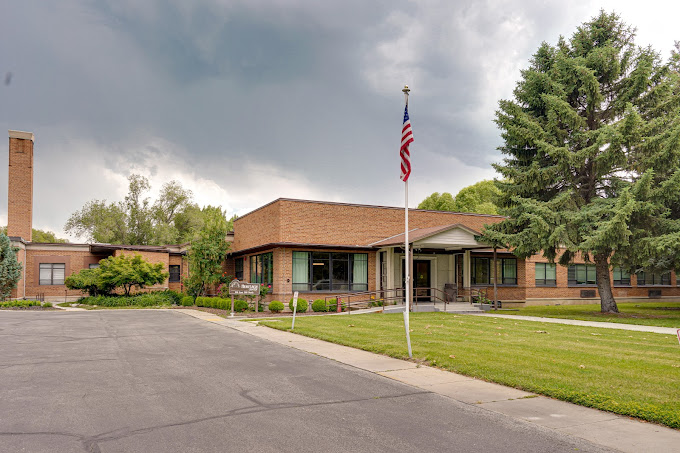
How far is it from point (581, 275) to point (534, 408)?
31.2m

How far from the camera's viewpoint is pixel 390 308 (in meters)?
24.8

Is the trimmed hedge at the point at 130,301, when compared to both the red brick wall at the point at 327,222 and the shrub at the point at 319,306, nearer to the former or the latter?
the red brick wall at the point at 327,222

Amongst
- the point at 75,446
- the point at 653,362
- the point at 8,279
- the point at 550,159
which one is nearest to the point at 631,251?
the point at 550,159

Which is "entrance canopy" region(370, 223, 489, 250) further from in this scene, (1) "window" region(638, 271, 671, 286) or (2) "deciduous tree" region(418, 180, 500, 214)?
(2) "deciduous tree" region(418, 180, 500, 214)

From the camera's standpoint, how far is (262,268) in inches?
1121

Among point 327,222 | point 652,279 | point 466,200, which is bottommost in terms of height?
point 652,279

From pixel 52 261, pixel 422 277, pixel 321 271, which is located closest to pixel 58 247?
pixel 52 261

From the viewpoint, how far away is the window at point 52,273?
123 ft

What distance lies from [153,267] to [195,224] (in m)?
35.6

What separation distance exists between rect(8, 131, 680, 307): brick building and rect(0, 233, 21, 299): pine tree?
2634 mm

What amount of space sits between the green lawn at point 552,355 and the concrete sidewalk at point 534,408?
289 mm

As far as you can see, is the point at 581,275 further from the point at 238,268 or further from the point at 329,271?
the point at 238,268

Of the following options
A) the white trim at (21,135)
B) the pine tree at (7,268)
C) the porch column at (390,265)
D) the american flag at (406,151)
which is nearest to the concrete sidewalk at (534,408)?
the american flag at (406,151)

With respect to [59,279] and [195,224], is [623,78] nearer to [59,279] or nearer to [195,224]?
[59,279]
